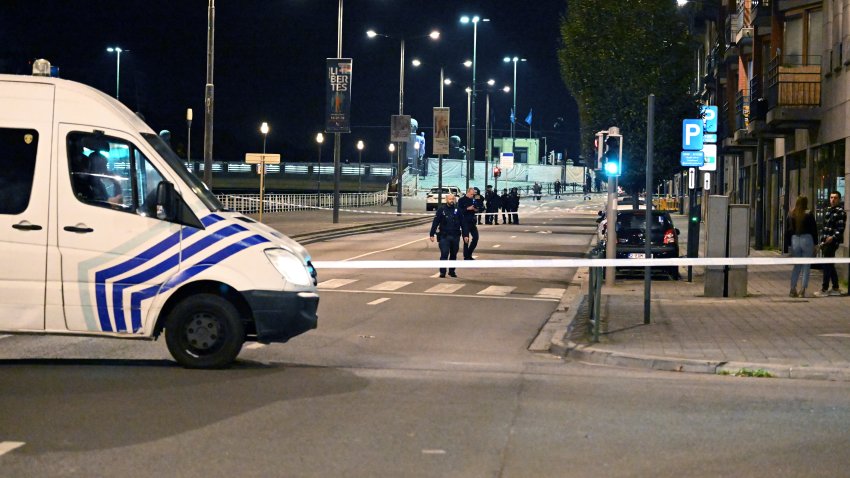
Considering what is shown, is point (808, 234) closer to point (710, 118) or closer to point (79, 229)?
point (710, 118)

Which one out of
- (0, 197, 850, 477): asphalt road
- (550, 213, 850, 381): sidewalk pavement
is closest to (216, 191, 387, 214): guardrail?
(550, 213, 850, 381): sidewalk pavement

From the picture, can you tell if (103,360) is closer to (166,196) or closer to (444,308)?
(166,196)

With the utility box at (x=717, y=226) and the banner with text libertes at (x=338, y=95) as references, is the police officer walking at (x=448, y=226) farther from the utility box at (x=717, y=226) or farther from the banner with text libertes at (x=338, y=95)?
the banner with text libertes at (x=338, y=95)

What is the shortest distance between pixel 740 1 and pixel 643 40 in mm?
4320

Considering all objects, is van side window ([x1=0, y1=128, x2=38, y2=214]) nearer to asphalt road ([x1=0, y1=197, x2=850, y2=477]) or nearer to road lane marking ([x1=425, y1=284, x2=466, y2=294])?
asphalt road ([x1=0, y1=197, x2=850, y2=477])

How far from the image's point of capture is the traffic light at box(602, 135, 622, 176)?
70.4 ft

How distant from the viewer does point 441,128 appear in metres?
58.0

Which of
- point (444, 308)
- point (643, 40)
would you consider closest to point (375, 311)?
point (444, 308)

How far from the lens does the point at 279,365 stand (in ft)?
37.1

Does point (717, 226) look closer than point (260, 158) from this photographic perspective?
Yes

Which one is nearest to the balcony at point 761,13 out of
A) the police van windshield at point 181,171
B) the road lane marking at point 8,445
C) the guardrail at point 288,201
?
the police van windshield at point 181,171

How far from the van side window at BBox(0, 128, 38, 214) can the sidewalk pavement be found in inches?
223

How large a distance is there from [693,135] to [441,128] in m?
34.1

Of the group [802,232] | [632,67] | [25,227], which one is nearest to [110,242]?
[25,227]
